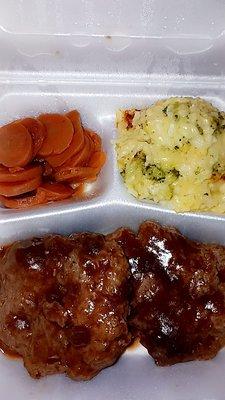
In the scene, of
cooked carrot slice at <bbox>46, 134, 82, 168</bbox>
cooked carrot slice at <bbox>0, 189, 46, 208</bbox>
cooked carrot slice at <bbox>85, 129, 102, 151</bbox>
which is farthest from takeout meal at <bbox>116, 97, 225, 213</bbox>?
cooked carrot slice at <bbox>0, 189, 46, 208</bbox>

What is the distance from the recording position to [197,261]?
12.8ft

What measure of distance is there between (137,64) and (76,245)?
1542mm

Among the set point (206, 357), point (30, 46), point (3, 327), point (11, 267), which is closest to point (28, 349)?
point (3, 327)

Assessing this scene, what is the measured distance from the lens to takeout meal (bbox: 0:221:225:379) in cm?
362

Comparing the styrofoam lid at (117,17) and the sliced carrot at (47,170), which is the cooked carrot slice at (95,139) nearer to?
the sliced carrot at (47,170)

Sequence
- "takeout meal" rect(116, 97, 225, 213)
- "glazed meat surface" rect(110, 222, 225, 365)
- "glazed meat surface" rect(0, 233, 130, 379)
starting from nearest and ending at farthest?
"glazed meat surface" rect(0, 233, 130, 379) < "glazed meat surface" rect(110, 222, 225, 365) < "takeout meal" rect(116, 97, 225, 213)

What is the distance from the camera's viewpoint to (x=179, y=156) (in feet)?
13.1

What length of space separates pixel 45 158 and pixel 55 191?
0.28m

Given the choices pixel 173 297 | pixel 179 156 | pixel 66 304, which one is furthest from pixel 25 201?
pixel 173 297

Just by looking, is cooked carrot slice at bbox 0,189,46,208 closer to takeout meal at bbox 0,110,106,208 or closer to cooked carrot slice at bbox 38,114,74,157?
takeout meal at bbox 0,110,106,208

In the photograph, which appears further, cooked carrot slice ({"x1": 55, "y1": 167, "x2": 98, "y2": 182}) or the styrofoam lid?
cooked carrot slice ({"x1": 55, "y1": 167, "x2": 98, "y2": 182})

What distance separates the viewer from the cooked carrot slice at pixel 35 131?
162 inches

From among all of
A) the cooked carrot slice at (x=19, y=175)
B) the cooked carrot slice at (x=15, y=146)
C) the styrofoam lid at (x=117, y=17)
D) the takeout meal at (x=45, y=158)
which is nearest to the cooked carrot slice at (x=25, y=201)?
the takeout meal at (x=45, y=158)

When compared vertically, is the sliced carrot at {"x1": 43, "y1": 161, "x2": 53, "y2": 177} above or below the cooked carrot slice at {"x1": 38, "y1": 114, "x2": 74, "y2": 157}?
below
